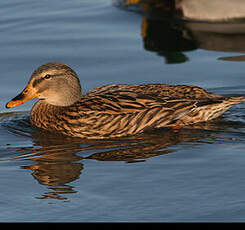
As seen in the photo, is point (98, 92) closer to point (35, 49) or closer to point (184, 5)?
point (35, 49)

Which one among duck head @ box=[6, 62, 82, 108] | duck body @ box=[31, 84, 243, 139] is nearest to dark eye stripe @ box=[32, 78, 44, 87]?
duck head @ box=[6, 62, 82, 108]

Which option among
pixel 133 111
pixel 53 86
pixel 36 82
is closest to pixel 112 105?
pixel 133 111

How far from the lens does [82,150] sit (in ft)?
27.2

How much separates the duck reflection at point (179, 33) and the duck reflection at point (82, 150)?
3.03m

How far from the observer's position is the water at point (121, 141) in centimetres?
662

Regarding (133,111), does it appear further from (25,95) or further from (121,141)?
(25,95)

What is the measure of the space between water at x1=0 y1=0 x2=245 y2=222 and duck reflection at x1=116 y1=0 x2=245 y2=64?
26 millimetres

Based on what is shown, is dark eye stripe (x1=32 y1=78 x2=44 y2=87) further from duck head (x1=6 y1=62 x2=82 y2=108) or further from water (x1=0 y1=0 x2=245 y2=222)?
water (x1=0 y1=0 x2=245 y2=222)

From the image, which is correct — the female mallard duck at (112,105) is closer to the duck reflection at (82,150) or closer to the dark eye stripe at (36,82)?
the dark eye stripe at (36,82)

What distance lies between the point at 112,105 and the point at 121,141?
0.51m

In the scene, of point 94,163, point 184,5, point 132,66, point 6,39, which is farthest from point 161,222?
point 184,5

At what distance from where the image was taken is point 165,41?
12.9 metres

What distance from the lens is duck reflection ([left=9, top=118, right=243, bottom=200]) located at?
754 centimetres

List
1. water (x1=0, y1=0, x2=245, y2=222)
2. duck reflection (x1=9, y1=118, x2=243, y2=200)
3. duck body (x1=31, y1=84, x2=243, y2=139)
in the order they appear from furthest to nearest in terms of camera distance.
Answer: duck body (x1=31, y1=84, x2=243, y2=139)
duck reflection (x1=9, y1=118, x2=243, y2=200)
water (x1=0, y1=0, x2=245, y2=222)
